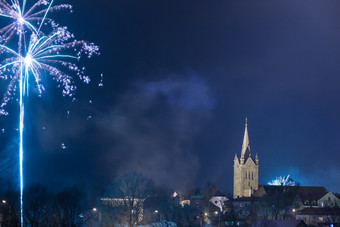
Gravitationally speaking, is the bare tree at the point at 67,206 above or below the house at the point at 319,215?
above

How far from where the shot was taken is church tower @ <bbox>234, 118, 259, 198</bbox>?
155000mm

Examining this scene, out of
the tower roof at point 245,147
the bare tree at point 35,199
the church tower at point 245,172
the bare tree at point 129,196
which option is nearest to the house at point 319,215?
the bare tree at point 129,196

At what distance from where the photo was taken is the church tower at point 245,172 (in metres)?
155

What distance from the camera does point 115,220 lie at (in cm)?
7419

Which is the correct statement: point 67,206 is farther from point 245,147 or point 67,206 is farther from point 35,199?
point 245,147

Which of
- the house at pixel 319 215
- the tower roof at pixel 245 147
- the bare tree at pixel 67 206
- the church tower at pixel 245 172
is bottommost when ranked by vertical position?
the house at pixel 319 215

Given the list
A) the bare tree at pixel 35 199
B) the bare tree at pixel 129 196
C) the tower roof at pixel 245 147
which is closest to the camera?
the bare tree at pixel 35 199

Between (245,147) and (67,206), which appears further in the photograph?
(245,147)

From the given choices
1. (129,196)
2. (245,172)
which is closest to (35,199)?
(129,196)

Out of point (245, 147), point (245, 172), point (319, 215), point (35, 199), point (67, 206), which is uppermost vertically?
point (245, 147)

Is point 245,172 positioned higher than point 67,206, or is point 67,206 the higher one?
point 245,172

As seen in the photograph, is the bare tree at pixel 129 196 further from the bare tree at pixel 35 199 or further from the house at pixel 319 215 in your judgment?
the house at pixel 319 215

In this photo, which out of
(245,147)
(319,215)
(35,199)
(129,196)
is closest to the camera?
(35,199)

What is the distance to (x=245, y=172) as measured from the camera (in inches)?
6211
